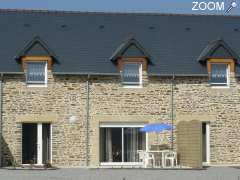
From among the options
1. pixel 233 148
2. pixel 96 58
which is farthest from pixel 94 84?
pixel 233 148

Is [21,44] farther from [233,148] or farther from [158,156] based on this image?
[233,148]

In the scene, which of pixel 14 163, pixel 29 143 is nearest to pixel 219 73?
pixel 29 143

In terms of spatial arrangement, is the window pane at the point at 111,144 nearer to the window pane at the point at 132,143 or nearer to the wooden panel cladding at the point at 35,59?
the window pane at the point at 132,143

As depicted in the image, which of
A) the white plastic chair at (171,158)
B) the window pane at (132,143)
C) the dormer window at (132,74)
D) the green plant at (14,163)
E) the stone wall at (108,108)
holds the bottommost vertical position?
the green plant at (14,163)

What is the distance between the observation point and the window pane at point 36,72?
3638 cm

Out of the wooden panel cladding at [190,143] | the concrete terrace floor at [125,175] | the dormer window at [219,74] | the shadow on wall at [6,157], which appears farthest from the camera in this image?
the dormer window at [219,74]

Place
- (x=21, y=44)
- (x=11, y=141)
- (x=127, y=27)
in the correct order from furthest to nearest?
(x=127, y=27), (x=21, y=44), (x=11, y=141)

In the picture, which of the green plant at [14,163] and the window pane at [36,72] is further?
the window pane at [36,72]

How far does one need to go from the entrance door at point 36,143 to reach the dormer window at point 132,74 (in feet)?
14.8

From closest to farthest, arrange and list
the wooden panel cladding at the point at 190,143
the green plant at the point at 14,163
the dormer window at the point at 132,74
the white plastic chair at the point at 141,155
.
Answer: the wooden panel cladding at the point at 190,143 < the green plant at the point at 14,163 < the white plastic chair at the point at 141,155 < the dormer window at the point at 132,74

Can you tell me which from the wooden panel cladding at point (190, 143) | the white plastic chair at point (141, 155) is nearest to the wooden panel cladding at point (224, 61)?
the wooden panel cladding at point (190, 143)

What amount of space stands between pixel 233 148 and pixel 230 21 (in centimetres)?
824

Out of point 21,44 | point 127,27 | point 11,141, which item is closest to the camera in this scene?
point 11,141

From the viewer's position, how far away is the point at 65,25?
39.9 meters
